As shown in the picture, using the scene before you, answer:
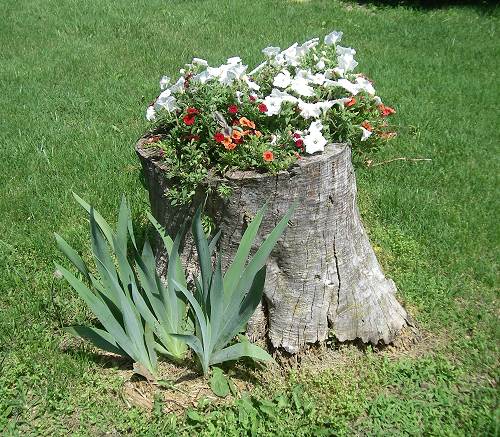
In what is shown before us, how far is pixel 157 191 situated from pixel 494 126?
3883 mm

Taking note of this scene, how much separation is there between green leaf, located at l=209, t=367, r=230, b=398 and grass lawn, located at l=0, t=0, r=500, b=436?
81mm

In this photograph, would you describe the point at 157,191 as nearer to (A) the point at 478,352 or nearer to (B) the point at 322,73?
(B) the point at 322,73

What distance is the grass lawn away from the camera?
2.53m

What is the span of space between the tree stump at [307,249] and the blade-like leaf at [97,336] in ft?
1.54

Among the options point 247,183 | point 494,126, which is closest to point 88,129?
point 247,183

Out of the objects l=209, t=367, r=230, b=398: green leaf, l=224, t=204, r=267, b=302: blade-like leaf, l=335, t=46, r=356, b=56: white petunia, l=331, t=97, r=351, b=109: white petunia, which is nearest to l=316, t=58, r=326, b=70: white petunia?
l=335, t=46, r=356, b=56: white petunia

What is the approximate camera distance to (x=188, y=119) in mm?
2410

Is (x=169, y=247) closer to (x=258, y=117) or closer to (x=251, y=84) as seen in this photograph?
(x=258, y=117)

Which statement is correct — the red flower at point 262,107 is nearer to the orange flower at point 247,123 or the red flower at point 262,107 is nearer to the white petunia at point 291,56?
the orange flower at point 247,123

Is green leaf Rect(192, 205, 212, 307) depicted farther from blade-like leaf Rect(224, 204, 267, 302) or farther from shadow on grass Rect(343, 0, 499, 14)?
shadow on grass Rect(343, 0, 499, 14)

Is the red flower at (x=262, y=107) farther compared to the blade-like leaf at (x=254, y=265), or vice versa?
the red flower at (x=262, y=107)

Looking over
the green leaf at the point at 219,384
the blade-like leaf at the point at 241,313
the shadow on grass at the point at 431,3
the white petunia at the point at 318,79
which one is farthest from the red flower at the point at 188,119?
the shadow on grass at the point at 431,3

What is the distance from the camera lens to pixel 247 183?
2.35 m

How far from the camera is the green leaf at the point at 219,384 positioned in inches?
99.6
